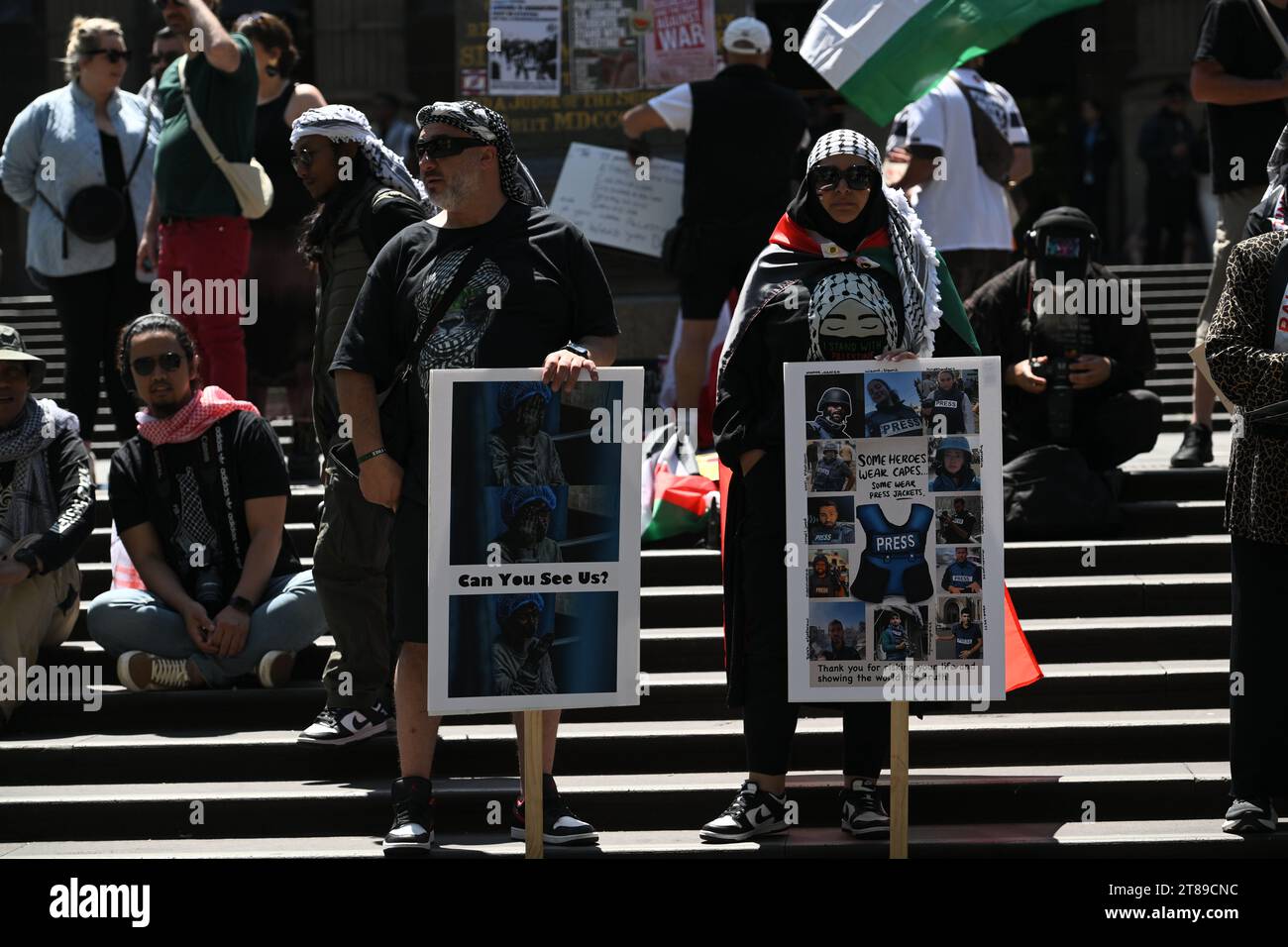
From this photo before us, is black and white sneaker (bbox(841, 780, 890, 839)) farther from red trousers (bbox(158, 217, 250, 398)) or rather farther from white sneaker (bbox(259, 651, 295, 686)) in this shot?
red trousers (bbox(158, 217, 250, 398))

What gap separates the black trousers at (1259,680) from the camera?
5.91 m

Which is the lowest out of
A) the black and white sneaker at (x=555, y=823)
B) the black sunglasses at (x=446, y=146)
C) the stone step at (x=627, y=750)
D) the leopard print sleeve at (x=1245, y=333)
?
the black and white sneaker at (x=555, y=823)

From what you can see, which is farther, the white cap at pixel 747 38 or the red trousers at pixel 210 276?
the white cap at pixel 747 38

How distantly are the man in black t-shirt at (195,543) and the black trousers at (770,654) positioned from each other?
1.71 metres

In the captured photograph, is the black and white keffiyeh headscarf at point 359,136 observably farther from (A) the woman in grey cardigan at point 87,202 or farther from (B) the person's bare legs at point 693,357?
(A) the woman in grey cardigan at point 87,202

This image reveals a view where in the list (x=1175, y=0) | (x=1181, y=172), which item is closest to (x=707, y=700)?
(x=1181, y=172)

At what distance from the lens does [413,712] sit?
5.82 metres

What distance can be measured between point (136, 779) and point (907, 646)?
2625 millimetres

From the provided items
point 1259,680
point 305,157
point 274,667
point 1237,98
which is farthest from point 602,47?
point 1259,680

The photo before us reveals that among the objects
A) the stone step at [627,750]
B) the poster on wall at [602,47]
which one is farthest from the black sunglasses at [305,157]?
the poster on wall at [602,47]

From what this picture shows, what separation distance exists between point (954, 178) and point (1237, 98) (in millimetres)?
1177

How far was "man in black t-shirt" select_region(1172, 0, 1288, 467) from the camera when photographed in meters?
8.15
